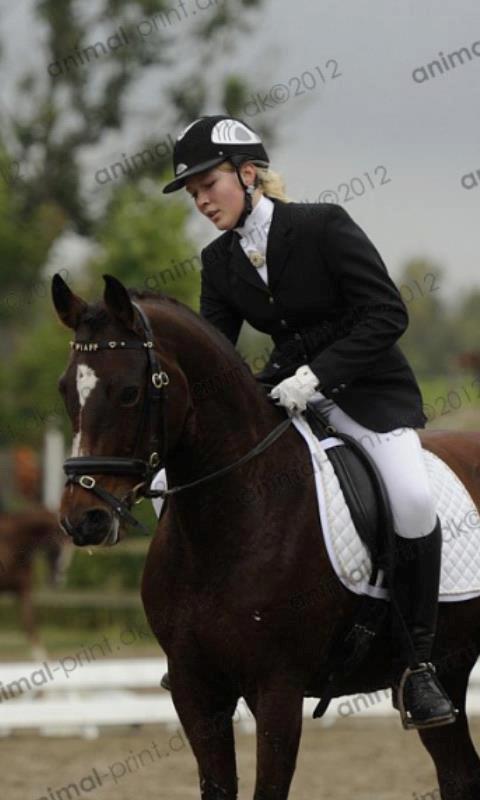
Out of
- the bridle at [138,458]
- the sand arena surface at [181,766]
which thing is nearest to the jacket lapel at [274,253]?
the bridle at [138,458]

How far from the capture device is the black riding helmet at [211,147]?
463cm

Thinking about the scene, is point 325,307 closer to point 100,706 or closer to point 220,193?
point 220,193

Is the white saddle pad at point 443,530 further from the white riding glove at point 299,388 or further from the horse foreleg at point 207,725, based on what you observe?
the horse foreleg at point 207,725

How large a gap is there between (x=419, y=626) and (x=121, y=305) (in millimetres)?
1473

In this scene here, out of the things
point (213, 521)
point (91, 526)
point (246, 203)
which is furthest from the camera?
point (246, 203)

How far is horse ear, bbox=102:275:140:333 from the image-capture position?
421 cm

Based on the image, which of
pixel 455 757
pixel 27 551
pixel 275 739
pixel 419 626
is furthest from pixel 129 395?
pixel 27 551

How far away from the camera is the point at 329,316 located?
4941 mm

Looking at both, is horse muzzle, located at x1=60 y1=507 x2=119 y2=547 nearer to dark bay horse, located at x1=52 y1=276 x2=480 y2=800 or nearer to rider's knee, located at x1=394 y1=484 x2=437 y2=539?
dark bay horse, located at x1=52 y1=276 x2=480 y2=800

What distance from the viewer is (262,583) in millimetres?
4461

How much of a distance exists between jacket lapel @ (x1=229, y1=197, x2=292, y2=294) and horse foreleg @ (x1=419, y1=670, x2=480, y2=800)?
1593 millimetres

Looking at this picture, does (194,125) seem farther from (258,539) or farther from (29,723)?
(29,723)

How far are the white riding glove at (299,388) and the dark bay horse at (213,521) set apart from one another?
100 mm

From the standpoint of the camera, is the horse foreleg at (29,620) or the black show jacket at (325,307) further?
the horse foreleg at (29,620)
